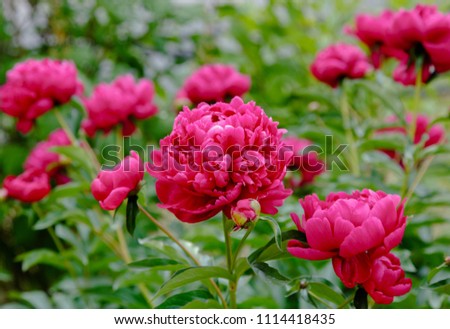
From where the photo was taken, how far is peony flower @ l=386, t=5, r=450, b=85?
863mm

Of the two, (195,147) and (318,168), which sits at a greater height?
(195,147)

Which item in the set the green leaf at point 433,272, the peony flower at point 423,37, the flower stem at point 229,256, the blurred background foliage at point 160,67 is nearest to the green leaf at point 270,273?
the flower stem at point 229,256

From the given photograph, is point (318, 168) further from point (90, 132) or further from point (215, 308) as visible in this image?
point (215, 308)

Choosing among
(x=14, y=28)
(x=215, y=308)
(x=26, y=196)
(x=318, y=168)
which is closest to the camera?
(x=215, y=308)

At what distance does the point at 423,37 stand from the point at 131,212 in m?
0.49

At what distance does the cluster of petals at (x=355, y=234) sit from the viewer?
0.54 m

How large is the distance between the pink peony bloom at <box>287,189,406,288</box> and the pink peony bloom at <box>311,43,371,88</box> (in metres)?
0.59

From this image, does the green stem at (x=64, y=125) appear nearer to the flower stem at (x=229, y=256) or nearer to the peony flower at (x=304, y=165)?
the peony flower at (x=304, y=165)

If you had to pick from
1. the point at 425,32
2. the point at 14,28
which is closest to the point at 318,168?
the point at 425,32

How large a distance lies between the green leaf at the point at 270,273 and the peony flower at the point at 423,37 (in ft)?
1.45

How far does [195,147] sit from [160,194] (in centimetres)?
6

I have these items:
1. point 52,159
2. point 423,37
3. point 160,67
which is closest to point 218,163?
point 423,37

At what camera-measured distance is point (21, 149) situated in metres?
1.85

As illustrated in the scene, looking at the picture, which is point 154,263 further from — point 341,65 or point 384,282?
point 341,65
